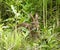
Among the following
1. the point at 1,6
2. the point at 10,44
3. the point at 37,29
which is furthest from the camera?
the point at 1,6

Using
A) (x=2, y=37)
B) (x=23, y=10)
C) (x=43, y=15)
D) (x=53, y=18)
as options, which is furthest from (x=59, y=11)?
(x=2, y=37)

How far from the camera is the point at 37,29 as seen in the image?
180cm

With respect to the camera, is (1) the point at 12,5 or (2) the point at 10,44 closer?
(2) the point at 10,44

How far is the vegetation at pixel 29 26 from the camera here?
169 centimetres

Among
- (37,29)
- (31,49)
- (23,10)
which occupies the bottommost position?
(31,49)

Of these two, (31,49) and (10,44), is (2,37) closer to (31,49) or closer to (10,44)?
(10,44)

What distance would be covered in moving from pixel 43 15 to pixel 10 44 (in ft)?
1.68

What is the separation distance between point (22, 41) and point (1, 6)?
68 cm

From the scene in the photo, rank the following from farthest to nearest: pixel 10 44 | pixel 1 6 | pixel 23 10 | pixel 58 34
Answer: pixel 1 6 < pixel 23 10 < pixel 58 34 < pixel 10 44

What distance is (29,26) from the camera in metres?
1.84

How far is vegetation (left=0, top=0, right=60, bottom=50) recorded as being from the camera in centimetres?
169

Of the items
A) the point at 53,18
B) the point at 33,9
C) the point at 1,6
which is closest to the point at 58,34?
the point at 53,18

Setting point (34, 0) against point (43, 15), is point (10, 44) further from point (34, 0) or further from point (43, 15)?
point (34, 0)

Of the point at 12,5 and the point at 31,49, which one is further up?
the point at 12,5
